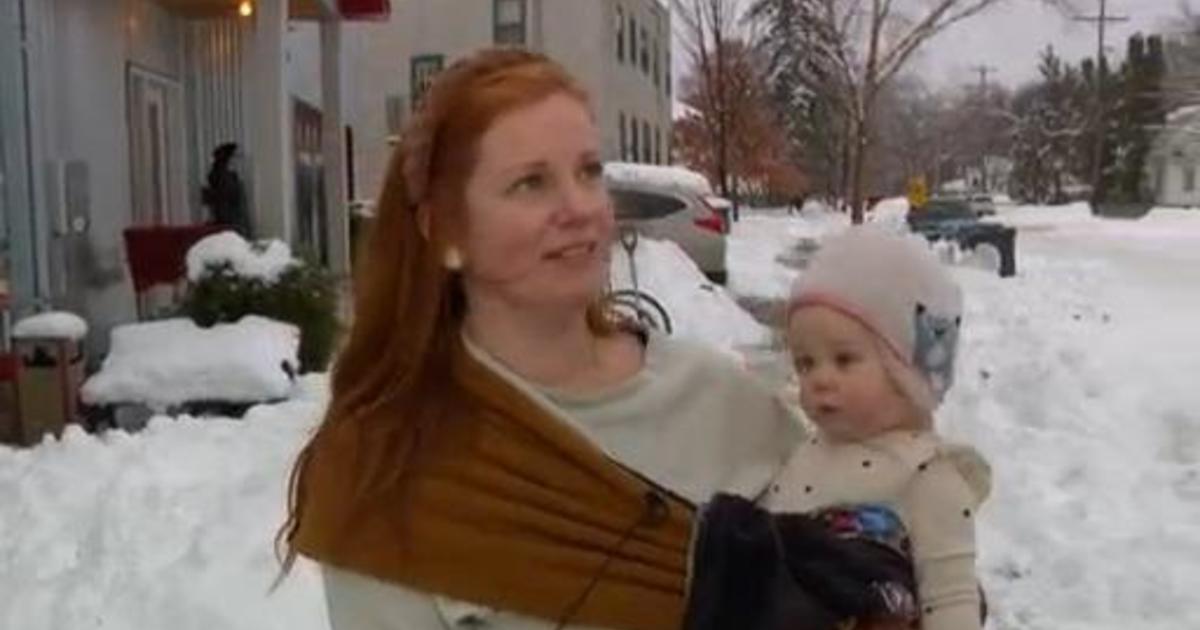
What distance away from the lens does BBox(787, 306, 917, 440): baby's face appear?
7.02ft

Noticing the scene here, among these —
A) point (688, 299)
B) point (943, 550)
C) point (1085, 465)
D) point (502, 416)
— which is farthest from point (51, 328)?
point (943, 550)

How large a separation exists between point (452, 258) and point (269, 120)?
47.1ft

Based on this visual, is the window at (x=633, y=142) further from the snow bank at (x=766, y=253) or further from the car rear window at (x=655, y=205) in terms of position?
the car rear window at (x=655, y=205)

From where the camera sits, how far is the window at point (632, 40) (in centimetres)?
5066

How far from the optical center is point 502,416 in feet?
6.38

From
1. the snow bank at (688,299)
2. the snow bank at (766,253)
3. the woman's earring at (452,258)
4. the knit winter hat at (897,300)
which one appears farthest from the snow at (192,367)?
the woman's earring at (452,258)

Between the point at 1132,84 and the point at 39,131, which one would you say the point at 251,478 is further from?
the point at 1132,84

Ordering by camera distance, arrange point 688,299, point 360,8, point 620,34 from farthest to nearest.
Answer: point 620,34 < point 360,8 < point 688,299

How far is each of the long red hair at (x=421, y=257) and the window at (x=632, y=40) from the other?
49025 millimetres

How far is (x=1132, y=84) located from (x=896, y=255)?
88.6 meters

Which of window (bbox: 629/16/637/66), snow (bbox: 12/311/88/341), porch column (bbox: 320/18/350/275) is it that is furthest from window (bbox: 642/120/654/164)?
snow (bbox: 12/311/88/341)

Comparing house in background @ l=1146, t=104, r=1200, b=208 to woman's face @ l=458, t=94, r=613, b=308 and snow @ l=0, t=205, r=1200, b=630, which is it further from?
woman's face @ l=458, t=94, r=613, b=308

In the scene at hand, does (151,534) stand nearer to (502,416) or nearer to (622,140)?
(502,416)

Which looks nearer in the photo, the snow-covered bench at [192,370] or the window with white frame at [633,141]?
the snow-covered bench at [192,370]
